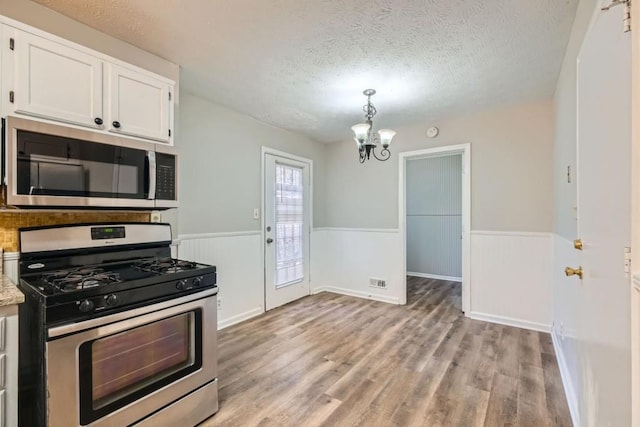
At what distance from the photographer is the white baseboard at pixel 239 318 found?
323 centimetres

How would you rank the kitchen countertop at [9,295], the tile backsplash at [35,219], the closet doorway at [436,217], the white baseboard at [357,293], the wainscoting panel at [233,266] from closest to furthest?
the kitchen countertop at [9,295]
the tile backsplash at [35,219]
the wainscoting panel at [233,266]
the white baseboard at [357,293]
the closet doorway at [436,217]

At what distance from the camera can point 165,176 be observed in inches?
80.3

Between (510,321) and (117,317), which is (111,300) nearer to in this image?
(117,317)

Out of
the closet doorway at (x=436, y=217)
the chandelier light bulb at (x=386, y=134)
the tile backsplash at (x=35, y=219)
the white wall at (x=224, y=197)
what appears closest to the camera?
the tile backsplash at (x=35, y=219)

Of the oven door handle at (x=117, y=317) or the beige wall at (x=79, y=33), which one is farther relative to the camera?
the beige wall at (x=79, y=33)

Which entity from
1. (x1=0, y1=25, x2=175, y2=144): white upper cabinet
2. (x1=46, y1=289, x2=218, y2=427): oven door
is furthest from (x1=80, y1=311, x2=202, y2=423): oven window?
(x1=0, y1=25, x2=175, y2=144): white upper cabinet

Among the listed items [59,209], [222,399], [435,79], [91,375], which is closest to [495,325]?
[435,79]

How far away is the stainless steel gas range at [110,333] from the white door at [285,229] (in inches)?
75.3

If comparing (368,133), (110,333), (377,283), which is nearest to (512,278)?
(377,283)

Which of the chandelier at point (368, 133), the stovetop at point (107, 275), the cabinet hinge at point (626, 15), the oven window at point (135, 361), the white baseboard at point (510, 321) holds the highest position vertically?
the chandelier at point (368, 133)

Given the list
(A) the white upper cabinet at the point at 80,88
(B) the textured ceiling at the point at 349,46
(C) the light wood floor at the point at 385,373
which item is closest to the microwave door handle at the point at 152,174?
(A) the white upper cabinet at the point at 80,88

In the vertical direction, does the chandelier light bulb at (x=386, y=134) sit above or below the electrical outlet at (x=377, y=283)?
above

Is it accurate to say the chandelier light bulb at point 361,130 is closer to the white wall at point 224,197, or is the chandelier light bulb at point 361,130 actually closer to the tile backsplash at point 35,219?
the white wall at point 224,197

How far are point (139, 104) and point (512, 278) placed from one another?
12.9 feet
